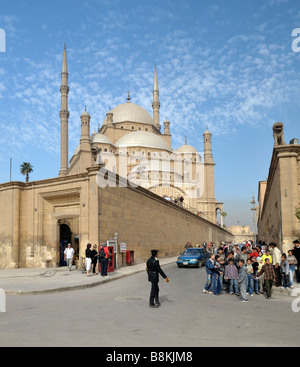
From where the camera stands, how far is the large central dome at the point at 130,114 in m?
87.8

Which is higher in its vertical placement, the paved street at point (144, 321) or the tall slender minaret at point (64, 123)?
the tall slender minaret at point (64, 123)

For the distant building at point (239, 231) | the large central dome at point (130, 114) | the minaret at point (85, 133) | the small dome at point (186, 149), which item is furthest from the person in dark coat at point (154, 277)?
the distant building at point (239, 231)

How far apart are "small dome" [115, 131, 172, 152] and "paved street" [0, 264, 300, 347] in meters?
64.0

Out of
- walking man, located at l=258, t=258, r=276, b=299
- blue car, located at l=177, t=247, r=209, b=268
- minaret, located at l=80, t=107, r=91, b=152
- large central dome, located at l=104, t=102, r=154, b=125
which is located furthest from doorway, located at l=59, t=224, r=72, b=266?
large central dome, located at l=104, t=102, r=154, b=125

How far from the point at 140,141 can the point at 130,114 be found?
50.7ft

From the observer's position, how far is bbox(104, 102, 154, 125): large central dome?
87.8 metres

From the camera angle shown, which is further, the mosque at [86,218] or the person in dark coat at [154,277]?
the mosque at [86,218]

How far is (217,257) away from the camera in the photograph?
12695 mm

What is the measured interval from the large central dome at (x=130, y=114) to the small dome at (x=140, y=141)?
384 inches

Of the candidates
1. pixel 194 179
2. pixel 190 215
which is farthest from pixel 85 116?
pixel 190 215

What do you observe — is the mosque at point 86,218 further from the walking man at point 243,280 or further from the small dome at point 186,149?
the small dome at point 186,149

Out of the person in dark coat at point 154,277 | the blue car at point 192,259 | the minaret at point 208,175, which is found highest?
the minaret at point 208,175

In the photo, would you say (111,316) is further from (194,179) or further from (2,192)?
(194,179)

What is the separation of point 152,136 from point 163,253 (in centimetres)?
4993
